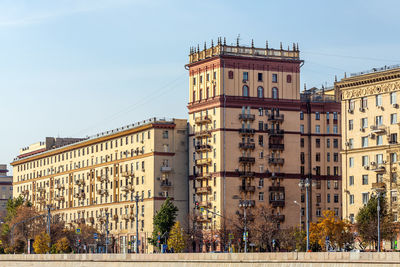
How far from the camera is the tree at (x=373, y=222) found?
127625 millimetres

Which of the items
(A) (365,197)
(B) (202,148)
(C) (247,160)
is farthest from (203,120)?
(A) (365,197)

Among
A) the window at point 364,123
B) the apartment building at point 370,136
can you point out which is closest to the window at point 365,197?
the apartment building at point 370,136

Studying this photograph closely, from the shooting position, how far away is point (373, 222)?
421ft

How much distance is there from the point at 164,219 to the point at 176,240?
19.5ft

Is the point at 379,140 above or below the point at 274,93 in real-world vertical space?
below

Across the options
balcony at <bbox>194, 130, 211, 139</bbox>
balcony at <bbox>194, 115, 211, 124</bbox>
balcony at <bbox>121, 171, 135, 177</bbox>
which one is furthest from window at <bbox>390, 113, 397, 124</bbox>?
balcony at <bbox>121, 171, 135, 177</bbox>

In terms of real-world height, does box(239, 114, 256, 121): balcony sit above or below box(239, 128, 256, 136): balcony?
above

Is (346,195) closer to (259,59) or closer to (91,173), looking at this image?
(259,59)

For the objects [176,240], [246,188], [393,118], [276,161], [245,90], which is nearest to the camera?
[393,118]

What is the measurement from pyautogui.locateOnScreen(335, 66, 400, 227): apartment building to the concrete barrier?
38834mm

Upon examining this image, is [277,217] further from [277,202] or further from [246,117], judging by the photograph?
[246,117]

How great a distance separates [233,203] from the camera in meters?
166

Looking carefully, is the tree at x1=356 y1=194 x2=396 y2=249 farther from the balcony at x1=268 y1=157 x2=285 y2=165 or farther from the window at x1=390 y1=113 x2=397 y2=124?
the balcony at x1=268 y1=157 x2=285 y2=165

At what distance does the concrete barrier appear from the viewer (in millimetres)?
77062
